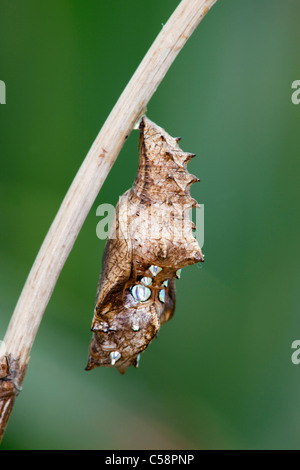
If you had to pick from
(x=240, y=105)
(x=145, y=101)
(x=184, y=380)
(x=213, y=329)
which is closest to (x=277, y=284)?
(x=213, y=329)

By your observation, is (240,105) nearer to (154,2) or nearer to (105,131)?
(154,2)

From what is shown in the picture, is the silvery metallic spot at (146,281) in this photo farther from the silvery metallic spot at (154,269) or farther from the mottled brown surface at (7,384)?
the mottled brown surface at (7,384)

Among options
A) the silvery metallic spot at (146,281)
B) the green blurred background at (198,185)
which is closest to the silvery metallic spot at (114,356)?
the silvery metallic spot at (146,281)

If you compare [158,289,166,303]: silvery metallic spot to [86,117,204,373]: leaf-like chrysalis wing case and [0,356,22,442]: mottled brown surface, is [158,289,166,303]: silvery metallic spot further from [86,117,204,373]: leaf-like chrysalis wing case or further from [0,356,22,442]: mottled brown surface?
[0,356,22,442]: mottled brown surface

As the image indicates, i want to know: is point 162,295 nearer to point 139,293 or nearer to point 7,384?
point 139,293

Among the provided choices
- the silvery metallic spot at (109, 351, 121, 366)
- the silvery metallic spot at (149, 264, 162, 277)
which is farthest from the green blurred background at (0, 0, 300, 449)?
the silvery metallic spot at (149, 264, 162, 277)

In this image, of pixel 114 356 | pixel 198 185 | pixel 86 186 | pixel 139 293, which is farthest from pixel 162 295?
pixel 198 185
